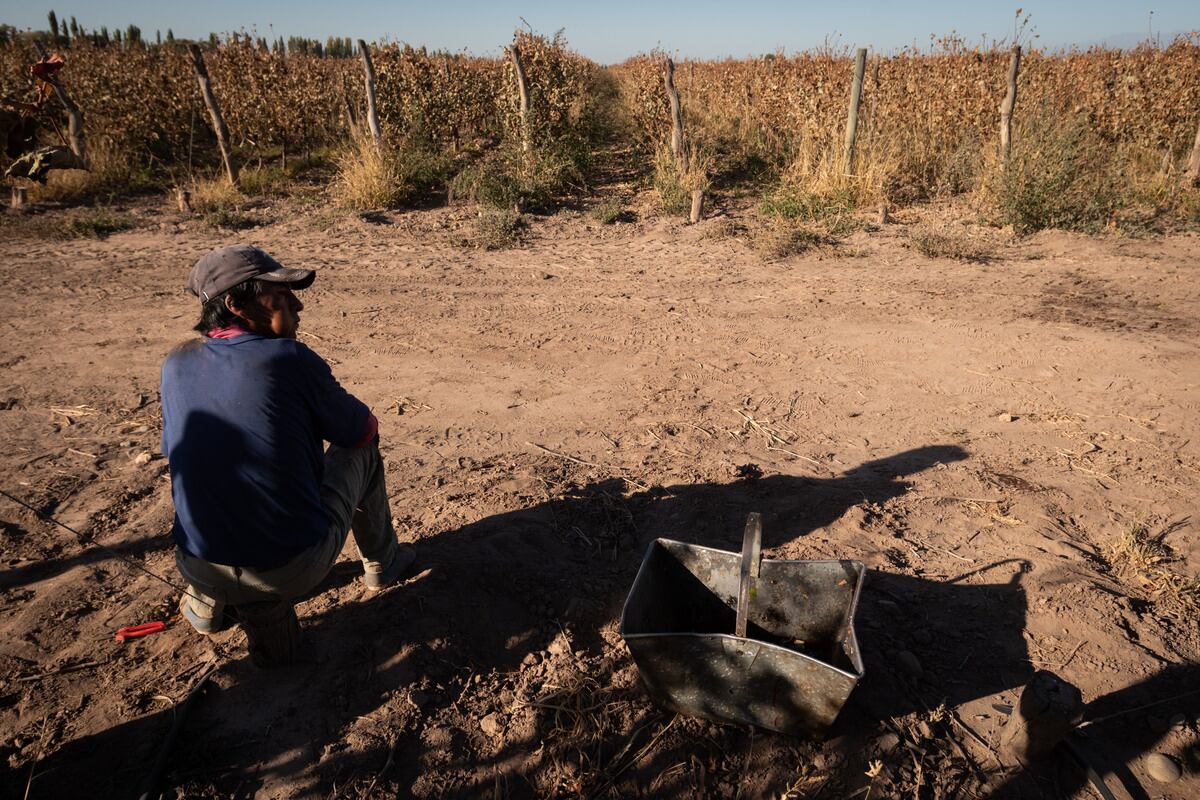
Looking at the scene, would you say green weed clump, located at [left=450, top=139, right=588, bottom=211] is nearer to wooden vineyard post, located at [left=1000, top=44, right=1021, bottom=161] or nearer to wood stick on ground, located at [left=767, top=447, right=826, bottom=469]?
wooden vineyard post, located at [left=1000, top=44, right=1021, bottom=161]

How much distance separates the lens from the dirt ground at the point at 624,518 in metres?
2.42

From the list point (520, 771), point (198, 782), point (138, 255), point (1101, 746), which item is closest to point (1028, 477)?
point (1101, 746)

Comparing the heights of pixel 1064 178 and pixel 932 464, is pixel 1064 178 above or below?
above

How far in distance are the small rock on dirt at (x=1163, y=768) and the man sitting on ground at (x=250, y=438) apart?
117 inches

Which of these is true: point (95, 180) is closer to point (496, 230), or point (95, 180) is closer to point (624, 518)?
point (496, 230)

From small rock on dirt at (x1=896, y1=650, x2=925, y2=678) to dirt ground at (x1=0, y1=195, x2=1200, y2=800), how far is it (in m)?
0.01

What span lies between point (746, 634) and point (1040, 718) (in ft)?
3.11

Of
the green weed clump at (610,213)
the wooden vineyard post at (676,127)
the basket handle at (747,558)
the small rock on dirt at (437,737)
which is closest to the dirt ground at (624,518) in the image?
the small rock on dirt at (437,737)

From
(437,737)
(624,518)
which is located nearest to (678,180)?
(624,518)

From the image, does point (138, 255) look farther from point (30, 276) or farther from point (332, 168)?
point (332, 168)

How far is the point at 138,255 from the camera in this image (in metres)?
8.45

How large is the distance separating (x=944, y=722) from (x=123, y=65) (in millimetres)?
19051

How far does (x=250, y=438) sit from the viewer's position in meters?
2.31

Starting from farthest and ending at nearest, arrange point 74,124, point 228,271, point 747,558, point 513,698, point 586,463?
1. point 74,124
2. point 586,463
3. point 513,698
4. point 228,271
5. point 747,558
